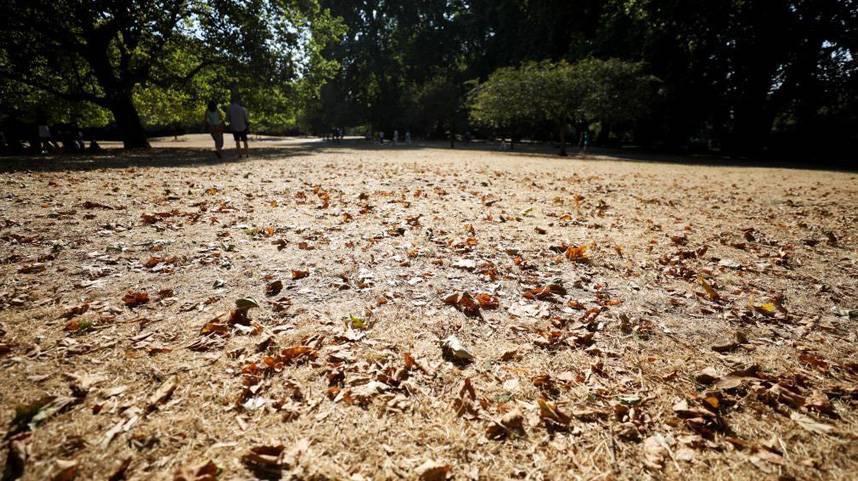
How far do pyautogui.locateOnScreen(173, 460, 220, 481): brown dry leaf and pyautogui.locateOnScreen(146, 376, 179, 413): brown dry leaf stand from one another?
1.54 feet

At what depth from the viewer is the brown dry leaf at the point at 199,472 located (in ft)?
4.55

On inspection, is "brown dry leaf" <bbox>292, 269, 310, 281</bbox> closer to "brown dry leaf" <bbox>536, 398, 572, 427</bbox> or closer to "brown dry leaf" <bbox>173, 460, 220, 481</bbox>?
"brown dry leaf" <bbox>173, 460, 220, 481</bbox>

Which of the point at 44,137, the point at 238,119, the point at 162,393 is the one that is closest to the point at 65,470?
the point at 162,393

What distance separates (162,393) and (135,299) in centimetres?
127

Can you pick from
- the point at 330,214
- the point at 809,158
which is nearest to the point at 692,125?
the point at 809,158

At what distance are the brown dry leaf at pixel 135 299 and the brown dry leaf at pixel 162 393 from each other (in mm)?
1134

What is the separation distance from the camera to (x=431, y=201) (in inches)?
258

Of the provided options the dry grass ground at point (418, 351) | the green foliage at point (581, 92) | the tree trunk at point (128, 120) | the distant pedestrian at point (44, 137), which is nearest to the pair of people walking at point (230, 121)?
the tree trunk at point (128, 120)

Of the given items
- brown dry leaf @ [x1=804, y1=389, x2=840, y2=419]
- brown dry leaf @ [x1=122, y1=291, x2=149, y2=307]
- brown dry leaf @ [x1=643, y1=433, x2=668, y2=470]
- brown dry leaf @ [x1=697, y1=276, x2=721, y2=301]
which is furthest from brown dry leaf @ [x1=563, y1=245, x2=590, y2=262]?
brown dry leaf @ [x1=122, y1=291, x2=149, y2=307]

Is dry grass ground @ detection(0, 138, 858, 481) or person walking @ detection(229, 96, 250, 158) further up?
person walking @ detection(229, 96, 250, 158)

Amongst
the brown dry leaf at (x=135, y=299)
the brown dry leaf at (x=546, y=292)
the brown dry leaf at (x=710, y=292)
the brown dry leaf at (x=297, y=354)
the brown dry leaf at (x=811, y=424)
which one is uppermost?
the brown dry leaf at (x=710, y=292)

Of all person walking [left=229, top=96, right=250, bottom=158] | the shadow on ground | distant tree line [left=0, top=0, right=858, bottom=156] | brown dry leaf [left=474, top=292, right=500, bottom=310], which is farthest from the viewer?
distant tree line [left=0, top=0, right=858, bottom=156]

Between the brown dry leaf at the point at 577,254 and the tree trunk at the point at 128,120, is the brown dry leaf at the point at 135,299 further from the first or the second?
the tree trunk at the point at 128,120

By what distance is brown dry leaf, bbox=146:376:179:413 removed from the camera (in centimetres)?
176
